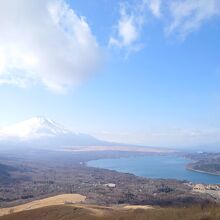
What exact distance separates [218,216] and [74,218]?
12036 mm

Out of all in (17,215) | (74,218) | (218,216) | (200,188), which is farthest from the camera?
(200,188)

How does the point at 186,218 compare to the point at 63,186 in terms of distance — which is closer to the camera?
the point at 186,218

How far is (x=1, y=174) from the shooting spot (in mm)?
116688

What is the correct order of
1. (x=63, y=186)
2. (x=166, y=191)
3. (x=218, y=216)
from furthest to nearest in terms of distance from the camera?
(x=63, y=186)
(x=166, y=191)
(x=218, y=216)

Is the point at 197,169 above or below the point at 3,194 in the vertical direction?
above

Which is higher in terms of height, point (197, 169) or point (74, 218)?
point (197, 169)

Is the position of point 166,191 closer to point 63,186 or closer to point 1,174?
point 63,186

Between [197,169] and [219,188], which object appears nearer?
[219,188]

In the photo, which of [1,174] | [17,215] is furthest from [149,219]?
[1,174]

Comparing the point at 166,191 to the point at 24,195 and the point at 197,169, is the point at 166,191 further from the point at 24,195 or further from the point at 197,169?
the point at 197,169

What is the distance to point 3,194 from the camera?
3115 inches

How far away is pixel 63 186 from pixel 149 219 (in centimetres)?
8360

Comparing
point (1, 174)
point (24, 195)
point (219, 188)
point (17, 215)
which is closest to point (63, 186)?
point (24, 195)

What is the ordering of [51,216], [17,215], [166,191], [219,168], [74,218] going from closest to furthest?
[74,218] < [51,216] < [17,215] < [166,191] < [219,168]
